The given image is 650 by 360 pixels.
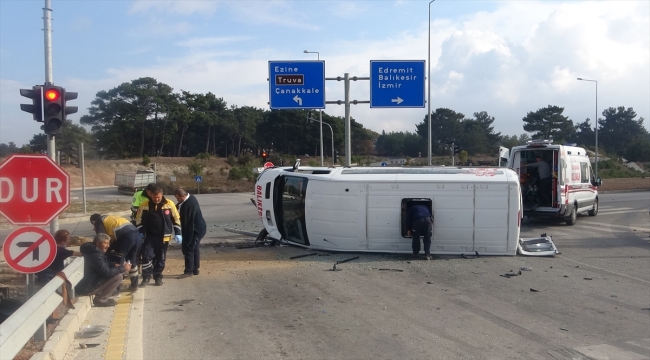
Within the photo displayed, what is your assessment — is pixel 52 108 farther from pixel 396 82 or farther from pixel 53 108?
pixel 396 82

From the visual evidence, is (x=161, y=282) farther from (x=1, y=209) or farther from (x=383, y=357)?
(x=383, y=357)

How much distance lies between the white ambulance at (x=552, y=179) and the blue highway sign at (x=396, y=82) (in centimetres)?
382

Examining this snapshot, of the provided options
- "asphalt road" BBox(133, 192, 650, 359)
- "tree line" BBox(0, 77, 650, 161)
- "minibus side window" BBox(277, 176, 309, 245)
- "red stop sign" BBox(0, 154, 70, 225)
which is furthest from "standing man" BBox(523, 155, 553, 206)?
"tree line" BBox(0, 77, 650, 161)

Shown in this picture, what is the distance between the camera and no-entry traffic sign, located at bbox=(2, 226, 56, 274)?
5.74 meters

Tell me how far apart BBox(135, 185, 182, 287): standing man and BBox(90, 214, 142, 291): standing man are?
368 mm

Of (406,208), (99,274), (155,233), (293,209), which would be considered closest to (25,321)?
(99,274)

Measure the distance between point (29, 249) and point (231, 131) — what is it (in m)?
82.6

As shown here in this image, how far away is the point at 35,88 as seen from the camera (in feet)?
34.5

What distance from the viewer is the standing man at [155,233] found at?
29.6ft

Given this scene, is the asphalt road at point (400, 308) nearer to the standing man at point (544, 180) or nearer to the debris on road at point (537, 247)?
the debris on road at point (537, 247)

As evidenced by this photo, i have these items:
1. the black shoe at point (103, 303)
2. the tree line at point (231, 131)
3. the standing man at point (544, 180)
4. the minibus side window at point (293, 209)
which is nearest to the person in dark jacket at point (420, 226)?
the minibus side window at point (293, 209)

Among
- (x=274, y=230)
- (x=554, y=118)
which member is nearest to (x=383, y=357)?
(x=274, y=230)

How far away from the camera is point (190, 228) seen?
9828mm

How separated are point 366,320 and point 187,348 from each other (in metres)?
2.21
